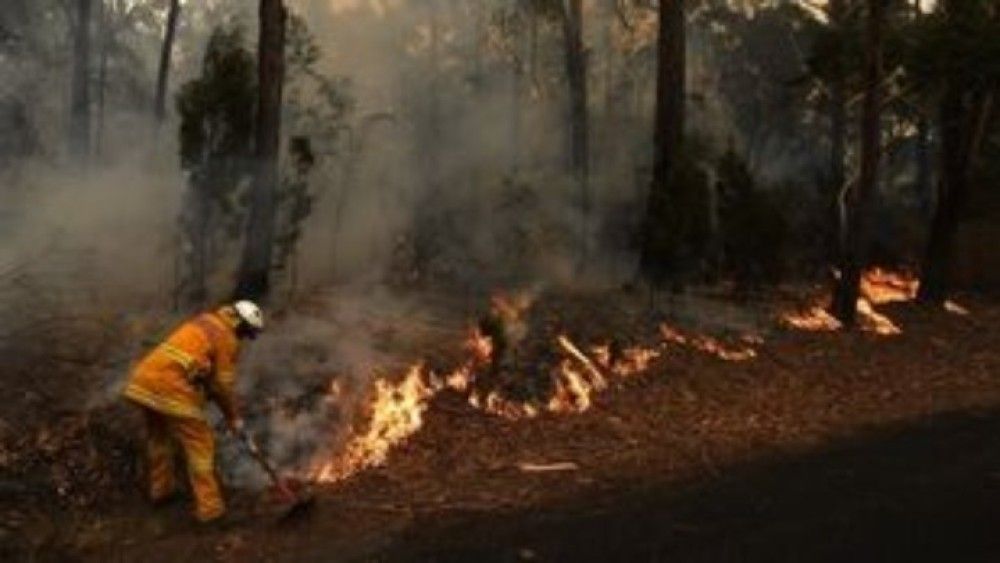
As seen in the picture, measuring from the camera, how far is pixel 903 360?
1639 cm

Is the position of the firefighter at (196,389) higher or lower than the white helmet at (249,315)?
lower

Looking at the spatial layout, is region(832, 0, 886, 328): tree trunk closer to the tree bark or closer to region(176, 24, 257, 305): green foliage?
the tree bark

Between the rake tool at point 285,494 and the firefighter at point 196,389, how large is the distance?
0.16 meters

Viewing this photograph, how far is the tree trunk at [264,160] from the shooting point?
14844 mm

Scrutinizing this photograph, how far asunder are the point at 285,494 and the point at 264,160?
5.88 m

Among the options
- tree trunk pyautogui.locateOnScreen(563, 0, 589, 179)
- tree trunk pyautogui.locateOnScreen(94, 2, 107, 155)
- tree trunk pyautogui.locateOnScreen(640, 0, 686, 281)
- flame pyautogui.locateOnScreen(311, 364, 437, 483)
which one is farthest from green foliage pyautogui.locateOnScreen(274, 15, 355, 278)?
tree trunk pyautogui.locateOnScreen(94, 2, 107, 155)

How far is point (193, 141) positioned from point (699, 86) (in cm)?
4131

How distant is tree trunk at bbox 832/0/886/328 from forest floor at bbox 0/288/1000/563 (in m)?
4.07

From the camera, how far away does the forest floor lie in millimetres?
9047

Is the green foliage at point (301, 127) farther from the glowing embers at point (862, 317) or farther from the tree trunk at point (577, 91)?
the glowing embers at point (862, 317)

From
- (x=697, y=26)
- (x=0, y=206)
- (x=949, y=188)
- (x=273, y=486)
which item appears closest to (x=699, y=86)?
(x=697, y=26)

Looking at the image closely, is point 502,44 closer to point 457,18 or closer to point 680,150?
point 457,18

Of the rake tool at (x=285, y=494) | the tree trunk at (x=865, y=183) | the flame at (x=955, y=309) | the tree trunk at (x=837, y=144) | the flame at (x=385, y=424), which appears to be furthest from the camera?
the tree trunk at (x=837, y=144)

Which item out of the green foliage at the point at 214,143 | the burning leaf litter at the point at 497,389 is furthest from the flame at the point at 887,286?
the green foliage at the point at 214,143
